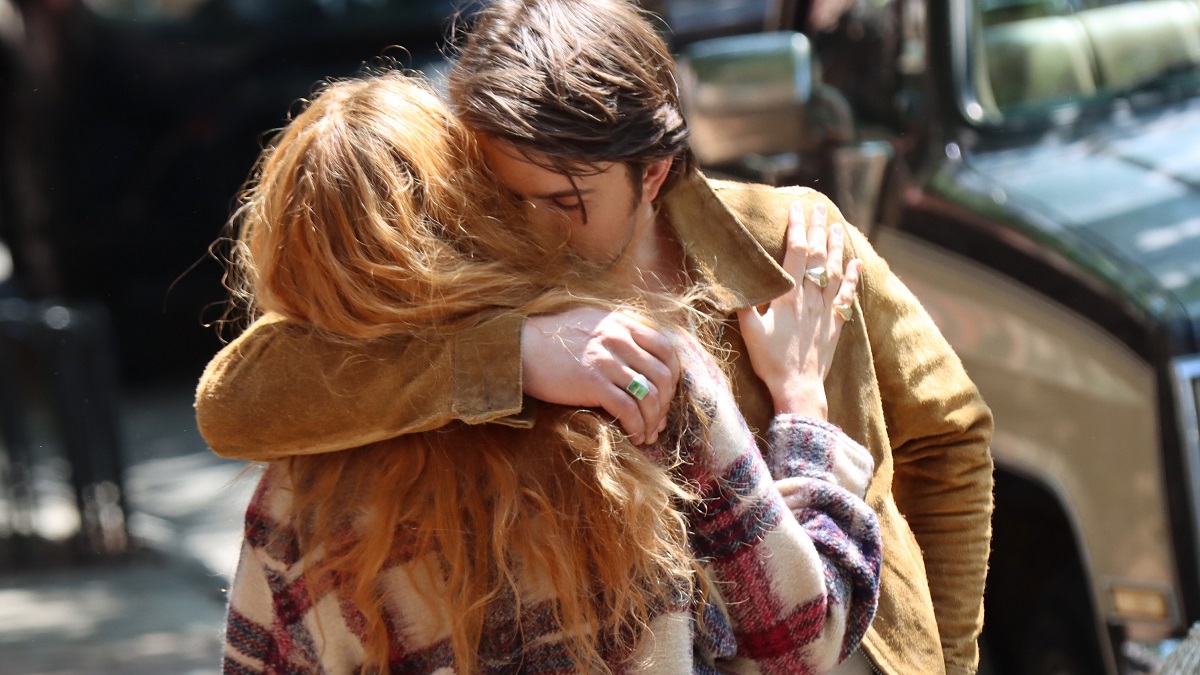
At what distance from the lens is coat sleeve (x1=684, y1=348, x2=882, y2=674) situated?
1558 millimetres

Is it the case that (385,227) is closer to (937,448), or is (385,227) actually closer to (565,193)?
(565,193)

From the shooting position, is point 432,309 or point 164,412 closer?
point 432,309

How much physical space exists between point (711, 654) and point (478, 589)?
29 centimetres

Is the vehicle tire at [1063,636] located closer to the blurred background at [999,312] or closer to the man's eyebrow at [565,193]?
the blurred background at [999,312]

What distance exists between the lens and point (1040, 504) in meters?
3.02

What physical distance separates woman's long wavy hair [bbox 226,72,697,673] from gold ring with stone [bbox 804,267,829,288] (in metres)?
0.33

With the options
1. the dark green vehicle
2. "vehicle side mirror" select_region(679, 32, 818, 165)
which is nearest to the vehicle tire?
the dark green vehicle

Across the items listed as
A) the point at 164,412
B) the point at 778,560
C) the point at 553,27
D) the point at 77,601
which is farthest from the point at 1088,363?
the point at 164,412

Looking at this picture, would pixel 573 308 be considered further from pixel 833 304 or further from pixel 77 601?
pixel 77 601

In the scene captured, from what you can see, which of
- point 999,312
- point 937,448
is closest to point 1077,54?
point 999,312

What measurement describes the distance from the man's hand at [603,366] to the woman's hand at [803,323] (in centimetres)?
21

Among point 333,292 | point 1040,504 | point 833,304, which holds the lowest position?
point 1040,504

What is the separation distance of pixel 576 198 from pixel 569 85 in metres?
0.15

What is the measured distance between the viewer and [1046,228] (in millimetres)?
2885
